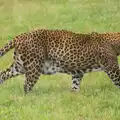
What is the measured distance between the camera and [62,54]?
511 inches

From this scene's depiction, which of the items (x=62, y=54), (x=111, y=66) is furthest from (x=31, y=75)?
(x=111, y=66)

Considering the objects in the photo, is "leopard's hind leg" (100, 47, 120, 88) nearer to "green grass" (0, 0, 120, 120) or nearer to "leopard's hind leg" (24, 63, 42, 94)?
"green grass" (0, 0, 120, 120)

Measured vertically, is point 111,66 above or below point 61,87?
above

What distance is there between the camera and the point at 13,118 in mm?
10227

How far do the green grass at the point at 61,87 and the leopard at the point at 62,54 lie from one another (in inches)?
14.8

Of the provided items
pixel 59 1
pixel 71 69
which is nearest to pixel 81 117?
pixel 71 69

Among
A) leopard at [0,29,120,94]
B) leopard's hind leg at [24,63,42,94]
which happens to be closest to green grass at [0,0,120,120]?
leopard's hind leg at [24,63,42,94]

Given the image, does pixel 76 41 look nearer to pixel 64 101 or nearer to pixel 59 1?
pixel 64 101

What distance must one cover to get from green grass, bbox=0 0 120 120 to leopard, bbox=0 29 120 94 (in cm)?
38

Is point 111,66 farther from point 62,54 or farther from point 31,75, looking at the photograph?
point 31,75

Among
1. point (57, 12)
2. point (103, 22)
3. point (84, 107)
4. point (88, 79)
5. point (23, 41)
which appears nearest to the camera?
point (84, 107)

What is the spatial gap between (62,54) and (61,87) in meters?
0.80

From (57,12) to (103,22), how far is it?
255 cm

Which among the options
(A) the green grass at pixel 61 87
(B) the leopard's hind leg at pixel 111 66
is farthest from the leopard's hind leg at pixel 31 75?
(B) the leopard's hind leg at pixel 111 66
